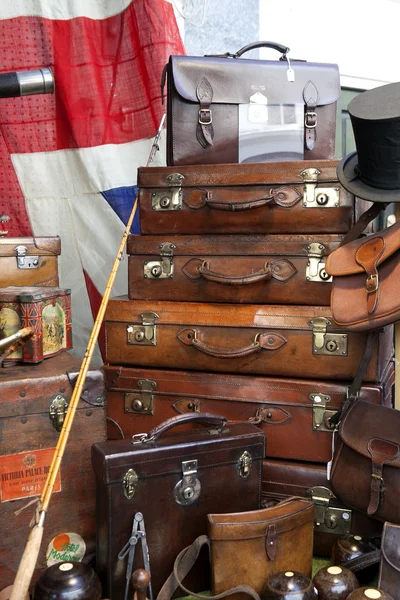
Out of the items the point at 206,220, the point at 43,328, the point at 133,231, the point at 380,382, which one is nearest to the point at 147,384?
the point at 43,328

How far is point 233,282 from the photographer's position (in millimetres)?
2037

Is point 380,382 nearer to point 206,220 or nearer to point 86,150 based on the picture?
point 206,220

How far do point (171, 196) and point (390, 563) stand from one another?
1.30m

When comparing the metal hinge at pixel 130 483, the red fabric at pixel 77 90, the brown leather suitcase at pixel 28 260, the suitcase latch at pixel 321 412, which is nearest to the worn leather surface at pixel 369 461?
the suitcase latch at pixel 321 412

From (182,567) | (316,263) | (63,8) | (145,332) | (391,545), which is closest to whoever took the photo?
(391,545)

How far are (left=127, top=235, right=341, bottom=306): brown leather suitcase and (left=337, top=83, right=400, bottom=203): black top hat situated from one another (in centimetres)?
24

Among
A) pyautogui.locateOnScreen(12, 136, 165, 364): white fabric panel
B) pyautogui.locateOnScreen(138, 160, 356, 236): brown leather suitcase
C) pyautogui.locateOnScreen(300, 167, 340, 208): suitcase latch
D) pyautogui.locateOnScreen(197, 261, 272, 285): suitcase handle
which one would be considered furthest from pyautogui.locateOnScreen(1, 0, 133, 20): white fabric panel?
pyautogui.locateOnScreen(197, 261, 272, 285): suitcase handle

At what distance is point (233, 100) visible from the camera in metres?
2.17

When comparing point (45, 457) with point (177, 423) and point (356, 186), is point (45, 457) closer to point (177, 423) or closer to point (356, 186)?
point (177, 423)

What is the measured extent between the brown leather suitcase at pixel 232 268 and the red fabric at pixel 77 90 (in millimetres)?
845

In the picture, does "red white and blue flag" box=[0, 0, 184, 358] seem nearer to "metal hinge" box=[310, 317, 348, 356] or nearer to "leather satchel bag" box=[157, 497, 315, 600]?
"metal hinge" box=[310, 317, 348, 356]

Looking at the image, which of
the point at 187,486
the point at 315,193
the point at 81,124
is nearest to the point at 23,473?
the point at 187,486

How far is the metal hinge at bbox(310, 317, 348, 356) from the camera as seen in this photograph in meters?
1.95

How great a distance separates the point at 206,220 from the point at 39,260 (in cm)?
65
